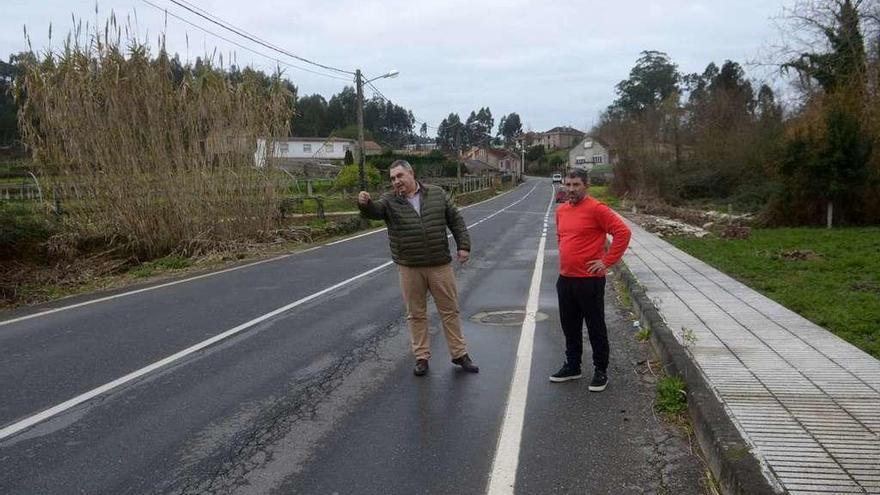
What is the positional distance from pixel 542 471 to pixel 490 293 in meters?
6.57

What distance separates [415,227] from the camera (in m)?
6.05

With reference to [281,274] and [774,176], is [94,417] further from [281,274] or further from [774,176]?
[774,176]

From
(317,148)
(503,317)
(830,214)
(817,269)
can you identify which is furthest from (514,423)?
(317,148)

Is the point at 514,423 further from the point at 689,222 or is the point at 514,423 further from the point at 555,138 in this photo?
the point at 555,138

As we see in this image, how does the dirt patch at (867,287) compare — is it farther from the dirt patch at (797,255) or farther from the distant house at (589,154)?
the distant house at (589,154)

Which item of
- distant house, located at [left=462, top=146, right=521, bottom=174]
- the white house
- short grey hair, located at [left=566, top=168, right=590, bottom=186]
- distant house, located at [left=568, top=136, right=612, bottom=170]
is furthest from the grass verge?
distant house, located at [left=462, top=146, right=521, bottom=174]

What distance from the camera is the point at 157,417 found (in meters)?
5.14

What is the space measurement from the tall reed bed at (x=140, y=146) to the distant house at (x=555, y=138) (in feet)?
489

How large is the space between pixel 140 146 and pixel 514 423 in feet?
43.3

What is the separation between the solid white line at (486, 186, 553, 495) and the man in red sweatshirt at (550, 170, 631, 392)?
0.65 meters

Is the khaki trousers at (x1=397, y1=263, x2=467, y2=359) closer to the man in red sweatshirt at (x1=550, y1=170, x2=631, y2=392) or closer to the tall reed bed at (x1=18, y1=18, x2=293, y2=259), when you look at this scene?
the man in red sweatshirt at (x1=550, y1=170, x2=631, y2=392)

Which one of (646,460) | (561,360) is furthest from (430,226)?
(646,460)

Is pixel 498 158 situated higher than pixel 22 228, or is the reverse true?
pixel 498 158

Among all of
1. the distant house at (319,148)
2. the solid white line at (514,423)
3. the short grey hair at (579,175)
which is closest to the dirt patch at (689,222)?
the solid white line at (514,423)
